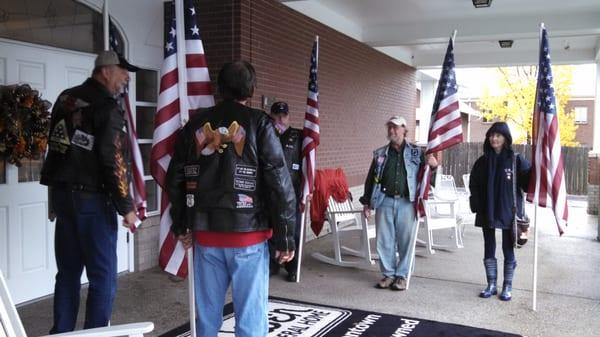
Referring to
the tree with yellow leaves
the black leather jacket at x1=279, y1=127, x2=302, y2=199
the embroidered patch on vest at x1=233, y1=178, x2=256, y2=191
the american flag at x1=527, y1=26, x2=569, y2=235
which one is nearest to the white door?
the black leather jacket at x1=279, y1=127, x2=302, y2=199

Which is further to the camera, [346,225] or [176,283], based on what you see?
[346,225]

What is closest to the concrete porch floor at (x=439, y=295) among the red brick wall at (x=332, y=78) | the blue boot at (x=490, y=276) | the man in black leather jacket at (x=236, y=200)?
the blue boot at (x=490, y=276)

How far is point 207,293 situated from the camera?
9.77 feet

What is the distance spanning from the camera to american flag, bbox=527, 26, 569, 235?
5.11m

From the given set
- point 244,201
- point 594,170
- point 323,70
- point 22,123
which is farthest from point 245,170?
point 594,170

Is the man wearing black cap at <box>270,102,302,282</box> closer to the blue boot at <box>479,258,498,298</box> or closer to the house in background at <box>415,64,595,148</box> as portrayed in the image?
the blue boot at <box>479,258,498,298</box>

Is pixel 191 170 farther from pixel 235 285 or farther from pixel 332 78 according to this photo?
pixel 332 78

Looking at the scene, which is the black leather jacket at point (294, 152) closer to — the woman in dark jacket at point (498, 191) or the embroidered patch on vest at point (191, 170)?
the woman in dark jacket at point (498, 191)

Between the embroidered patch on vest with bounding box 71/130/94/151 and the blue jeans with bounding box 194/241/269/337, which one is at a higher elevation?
the embroidered patch on vest with bounding box 71/130/94/151

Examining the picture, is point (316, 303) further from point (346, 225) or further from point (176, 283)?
point (346, 225)

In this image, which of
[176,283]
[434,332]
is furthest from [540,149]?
[176,283]

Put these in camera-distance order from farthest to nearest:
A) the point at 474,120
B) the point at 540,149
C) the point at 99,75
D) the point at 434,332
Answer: the point at 474,120
the point at 540,149
the point at 434,332
the point at 99,75

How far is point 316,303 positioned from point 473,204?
5.95ft

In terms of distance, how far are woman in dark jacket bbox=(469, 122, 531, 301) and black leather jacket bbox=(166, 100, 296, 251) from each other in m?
3.11
